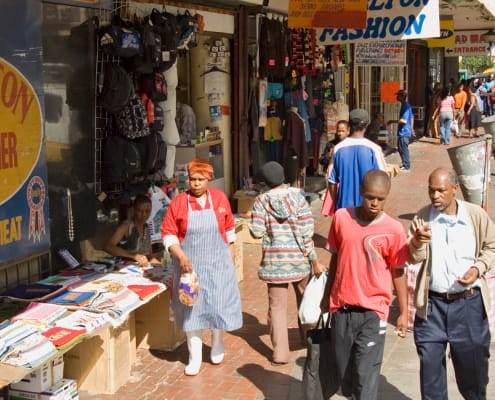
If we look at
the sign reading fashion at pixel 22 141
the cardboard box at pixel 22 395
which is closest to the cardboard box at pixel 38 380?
the cardboard box at pixel 22 395

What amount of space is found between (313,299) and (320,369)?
1275 mm

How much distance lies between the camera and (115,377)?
19.1ft

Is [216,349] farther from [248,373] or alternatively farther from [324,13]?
[324,13]

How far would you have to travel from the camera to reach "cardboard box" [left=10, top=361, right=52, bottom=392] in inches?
204

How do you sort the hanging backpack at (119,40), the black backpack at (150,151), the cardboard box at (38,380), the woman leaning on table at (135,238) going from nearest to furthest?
the cardboard box at (38,380) < the woman leaning on table at (135,238) < the hanging backpack at (119,40) < the black backpack at (150,151)

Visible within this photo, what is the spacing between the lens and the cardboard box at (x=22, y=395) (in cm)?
524

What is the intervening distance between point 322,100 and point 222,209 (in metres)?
8.85

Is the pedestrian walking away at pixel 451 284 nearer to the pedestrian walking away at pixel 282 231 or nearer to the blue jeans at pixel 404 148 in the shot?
the pedestrian walking away at pixel 282 231

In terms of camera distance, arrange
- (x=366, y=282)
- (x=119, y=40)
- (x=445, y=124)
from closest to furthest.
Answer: (x=366, y=282) < (x=119, y=40) < (x=445, y=124)

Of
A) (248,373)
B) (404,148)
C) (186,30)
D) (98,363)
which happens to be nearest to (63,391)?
(98,363)

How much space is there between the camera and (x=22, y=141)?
20.3ft

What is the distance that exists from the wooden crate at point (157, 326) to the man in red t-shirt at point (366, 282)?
7.46 feet

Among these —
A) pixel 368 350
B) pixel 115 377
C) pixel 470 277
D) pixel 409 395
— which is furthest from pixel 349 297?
pixel 115 377

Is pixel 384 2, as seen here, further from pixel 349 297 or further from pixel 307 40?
pixel 349 297
